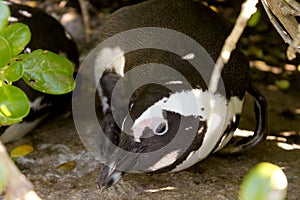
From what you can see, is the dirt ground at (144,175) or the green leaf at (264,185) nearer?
the green leaf at (264,185)

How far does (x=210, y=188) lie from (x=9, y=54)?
29.6 inches

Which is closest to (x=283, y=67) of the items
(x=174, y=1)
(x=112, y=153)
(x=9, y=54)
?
(x=174, y=1)

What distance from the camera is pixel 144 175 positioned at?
1980 millimetres

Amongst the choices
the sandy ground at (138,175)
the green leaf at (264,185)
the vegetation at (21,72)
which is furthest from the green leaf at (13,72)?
the green leaf at (264,185)

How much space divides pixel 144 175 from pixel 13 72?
1.99ft

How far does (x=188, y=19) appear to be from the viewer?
82.0 inches

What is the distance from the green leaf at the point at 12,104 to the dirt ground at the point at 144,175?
18.6 inches

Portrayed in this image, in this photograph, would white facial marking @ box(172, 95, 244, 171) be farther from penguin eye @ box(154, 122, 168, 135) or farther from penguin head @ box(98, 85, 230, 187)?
penguin eye @ box(154, 122, 168, 135)

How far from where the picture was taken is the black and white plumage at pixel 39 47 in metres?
2.23

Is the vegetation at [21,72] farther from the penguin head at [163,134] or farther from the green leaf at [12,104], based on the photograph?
the penguin head at [163,134]

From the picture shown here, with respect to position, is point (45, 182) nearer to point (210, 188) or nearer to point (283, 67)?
point (210, 188)

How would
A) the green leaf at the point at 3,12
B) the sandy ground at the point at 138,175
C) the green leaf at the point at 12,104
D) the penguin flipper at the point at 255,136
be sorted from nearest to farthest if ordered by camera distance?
the green leaf at the point at 3,12 → the green leaf at the point at 12,104 → the sandy ground at the point at 138,175 → the penguin flipper at the point at 255,136

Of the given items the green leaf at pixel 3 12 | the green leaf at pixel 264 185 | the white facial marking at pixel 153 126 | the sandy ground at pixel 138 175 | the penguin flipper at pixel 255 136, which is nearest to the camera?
the green leaf at pixel 264 185

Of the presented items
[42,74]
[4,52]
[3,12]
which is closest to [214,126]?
[42,74]
